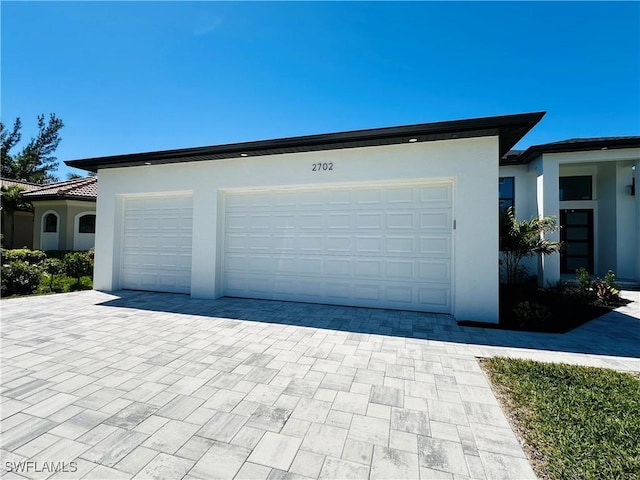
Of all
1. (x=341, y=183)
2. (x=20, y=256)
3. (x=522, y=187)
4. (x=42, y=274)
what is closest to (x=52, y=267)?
(x=42, y=274)

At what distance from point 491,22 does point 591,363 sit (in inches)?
290

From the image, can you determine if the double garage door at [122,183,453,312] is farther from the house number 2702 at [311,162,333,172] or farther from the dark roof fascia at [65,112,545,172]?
the dark roof fascia at [65,112,545,172]

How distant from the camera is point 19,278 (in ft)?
25.4

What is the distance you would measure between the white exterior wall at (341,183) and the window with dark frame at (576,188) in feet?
28.1

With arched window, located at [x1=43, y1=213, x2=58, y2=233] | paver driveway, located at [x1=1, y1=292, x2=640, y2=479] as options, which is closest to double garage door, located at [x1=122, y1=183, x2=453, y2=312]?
paver driveway, located at [x1=1, y1=292, x2=640, y2=479]

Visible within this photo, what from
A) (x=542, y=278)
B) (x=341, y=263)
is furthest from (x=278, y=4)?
(x=542, y=278)

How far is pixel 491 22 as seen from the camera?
656 cm

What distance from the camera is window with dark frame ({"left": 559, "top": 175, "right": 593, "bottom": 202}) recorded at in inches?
428

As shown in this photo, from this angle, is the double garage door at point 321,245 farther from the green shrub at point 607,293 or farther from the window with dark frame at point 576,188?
the window with dark frame at point 576,188

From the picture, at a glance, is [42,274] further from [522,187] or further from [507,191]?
[522,187]

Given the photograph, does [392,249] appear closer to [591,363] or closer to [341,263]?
[341,263]

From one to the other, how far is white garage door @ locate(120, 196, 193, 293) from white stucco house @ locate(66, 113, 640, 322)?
0.12 feet

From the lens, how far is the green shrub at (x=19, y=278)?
7.58 m

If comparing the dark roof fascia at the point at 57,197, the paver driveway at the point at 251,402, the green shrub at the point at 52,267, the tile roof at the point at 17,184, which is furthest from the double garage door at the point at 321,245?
the tile roof at the point at 17,184
